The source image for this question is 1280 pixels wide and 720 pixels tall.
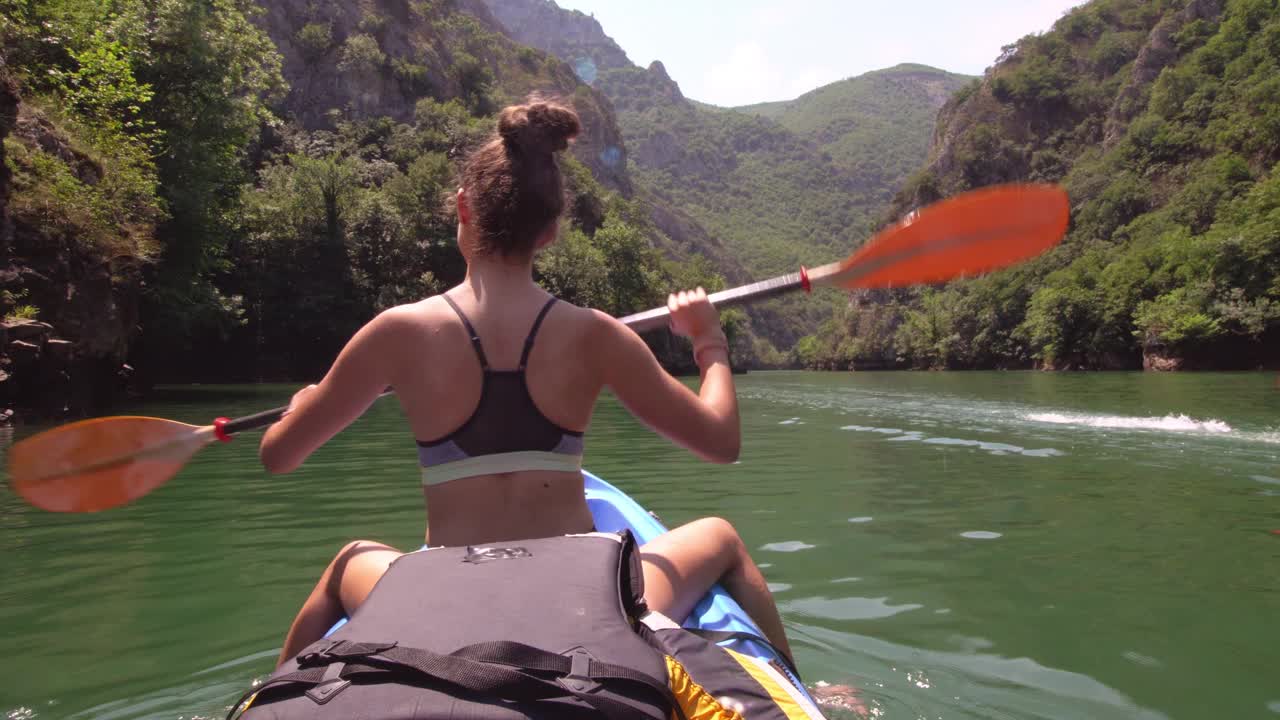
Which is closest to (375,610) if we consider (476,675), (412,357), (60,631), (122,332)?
(476,675)

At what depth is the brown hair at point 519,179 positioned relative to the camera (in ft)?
5.71

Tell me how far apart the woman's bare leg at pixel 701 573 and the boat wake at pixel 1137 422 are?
1023cm

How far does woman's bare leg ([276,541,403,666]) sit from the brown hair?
31.3 inches

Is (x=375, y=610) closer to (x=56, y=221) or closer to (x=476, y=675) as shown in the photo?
(x=476, y=675)

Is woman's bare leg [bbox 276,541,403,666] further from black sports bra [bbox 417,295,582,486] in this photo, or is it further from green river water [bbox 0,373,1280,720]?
green river water [bbox 0,373,1280,720]

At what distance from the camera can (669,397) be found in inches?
68.2

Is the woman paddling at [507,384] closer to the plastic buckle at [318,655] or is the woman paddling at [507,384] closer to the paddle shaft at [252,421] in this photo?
the plastic buckle at [318,655]

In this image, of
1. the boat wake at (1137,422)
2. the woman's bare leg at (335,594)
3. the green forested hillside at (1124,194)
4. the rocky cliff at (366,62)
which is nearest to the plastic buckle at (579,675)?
the woman's bare leg at (335,594)

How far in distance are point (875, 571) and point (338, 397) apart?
3.07 metres

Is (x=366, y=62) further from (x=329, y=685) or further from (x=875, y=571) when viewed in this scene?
(x=329, y=685)

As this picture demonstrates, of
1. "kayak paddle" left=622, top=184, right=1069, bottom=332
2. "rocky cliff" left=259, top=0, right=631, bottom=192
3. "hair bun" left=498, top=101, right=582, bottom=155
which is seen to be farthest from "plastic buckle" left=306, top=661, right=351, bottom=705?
"rocky cliff" left=259, top=0, right=631, bottom=192

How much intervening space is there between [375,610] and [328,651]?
14 cm

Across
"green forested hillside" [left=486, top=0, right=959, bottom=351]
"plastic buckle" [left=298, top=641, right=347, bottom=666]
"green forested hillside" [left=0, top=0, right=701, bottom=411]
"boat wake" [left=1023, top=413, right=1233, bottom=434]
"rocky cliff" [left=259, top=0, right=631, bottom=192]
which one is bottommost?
"boat wake" [left=1023, top=413, right=1233, bottom=434]

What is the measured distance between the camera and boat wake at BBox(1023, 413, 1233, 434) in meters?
10.2
